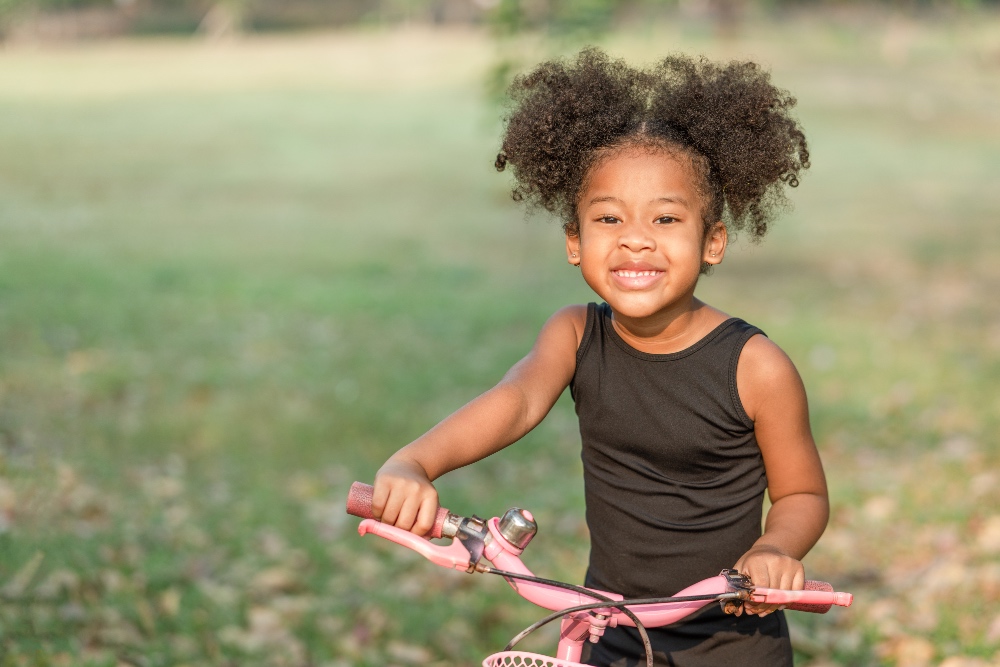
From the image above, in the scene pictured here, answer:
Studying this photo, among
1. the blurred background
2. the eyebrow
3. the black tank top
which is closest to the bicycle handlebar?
the black tank top

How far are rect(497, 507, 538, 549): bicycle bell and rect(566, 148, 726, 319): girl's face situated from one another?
2.14ft

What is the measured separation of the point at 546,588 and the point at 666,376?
0.73m

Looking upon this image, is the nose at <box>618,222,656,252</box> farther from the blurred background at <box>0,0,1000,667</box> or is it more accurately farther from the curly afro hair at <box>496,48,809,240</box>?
the blurred background at <box>0,0,1000,667</box>

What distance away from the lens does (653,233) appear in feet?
9.38

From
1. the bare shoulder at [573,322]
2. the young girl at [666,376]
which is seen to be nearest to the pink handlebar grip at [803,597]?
the young girl at [666,376]

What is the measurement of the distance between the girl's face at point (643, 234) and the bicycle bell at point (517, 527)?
2.14 feet

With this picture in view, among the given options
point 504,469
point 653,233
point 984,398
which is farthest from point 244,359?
point 653,233

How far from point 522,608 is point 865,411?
371 centimetres

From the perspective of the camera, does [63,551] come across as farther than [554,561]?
No

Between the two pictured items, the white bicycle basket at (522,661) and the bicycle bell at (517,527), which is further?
the bicycle bell at (517,527)

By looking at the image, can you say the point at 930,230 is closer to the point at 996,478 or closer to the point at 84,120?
the point at 996,478

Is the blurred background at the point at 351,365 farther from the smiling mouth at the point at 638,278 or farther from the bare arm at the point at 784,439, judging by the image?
the bare arm at the point at 784,439

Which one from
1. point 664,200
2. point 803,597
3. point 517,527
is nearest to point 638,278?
point 664,200

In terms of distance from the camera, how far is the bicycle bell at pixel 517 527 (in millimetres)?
2385
